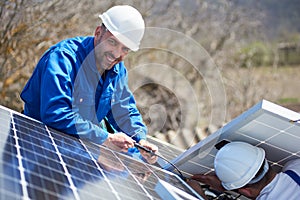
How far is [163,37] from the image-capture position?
1063 cm

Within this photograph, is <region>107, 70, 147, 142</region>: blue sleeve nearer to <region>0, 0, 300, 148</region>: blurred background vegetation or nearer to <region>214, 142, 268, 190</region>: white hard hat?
<region>214, 142, 268, 190</region>: white hard hat

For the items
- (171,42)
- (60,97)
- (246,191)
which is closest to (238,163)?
(246,191)

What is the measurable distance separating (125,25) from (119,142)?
3.16ft

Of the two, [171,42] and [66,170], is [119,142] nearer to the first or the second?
[66,170]

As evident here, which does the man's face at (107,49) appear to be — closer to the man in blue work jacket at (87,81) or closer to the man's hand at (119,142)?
the man in blue work jacket at (87,81)

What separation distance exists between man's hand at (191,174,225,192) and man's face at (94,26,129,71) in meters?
1.15

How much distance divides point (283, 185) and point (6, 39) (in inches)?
185

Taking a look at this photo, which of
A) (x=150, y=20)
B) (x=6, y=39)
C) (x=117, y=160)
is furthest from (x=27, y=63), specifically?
(x=117, y=160)

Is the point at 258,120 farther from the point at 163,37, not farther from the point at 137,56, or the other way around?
the point at 163,37

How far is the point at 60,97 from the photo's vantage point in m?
3.25

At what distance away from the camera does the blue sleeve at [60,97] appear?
3.25 meters

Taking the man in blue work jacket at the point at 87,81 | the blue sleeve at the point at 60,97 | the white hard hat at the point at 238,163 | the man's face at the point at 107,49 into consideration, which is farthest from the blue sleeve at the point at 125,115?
the white hard hat at the point at 238,163

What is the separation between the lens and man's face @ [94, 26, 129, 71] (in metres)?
3.59

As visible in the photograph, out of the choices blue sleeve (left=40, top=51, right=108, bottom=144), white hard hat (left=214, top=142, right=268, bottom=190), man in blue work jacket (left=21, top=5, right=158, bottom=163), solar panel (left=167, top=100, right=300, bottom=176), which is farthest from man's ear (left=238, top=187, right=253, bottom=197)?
blue sleeve (left=40, top=51, right=108, bottom=144)
